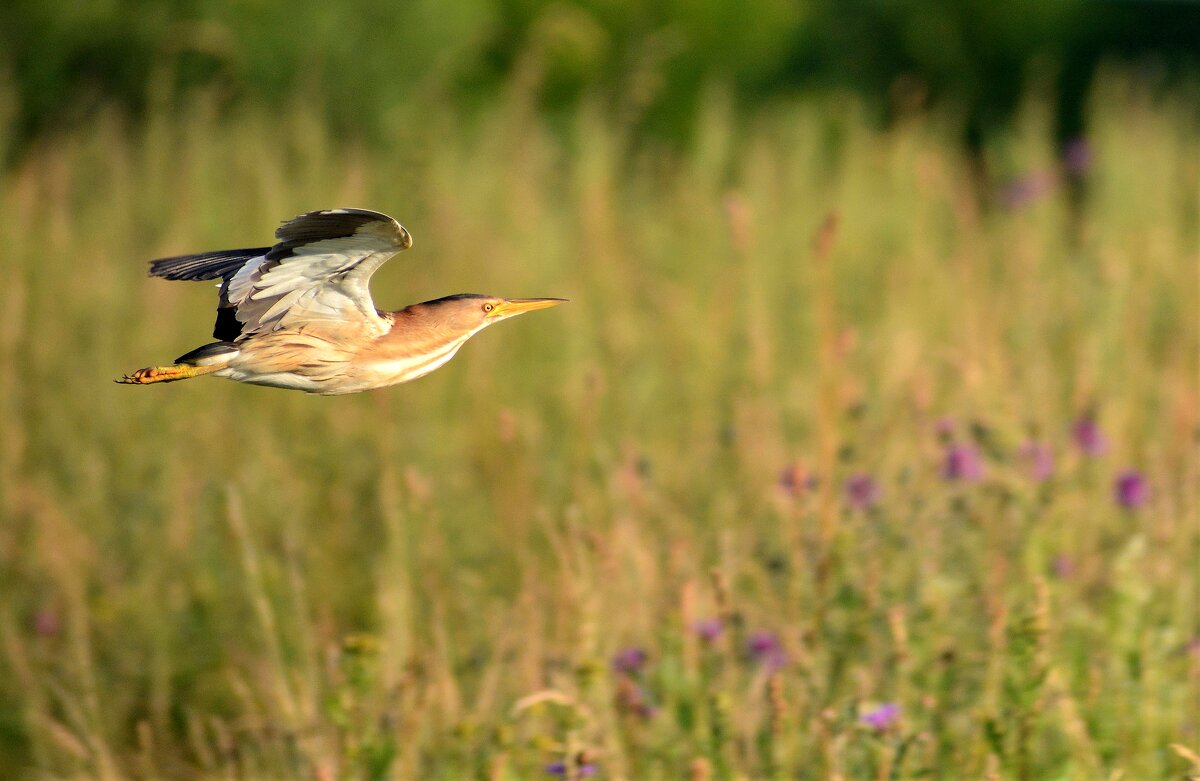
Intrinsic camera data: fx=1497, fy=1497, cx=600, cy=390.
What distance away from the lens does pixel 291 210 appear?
3771 millimetres

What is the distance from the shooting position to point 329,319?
4.21ft

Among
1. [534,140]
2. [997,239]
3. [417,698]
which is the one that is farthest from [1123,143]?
[417,698]

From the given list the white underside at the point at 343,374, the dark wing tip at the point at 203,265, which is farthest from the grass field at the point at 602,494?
the white underside at the point at 343,374

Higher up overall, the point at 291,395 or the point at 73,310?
the point at 73,310

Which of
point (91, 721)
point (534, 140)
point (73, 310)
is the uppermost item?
point (534, 140)

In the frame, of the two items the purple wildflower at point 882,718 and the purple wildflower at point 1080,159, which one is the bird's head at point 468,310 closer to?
the purple wildflower at point 882,718

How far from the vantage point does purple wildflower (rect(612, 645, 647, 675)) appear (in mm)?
2467

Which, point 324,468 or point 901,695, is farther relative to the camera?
point 324,468

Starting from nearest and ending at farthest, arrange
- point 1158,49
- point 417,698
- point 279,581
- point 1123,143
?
point 417,698 → point 279,581 → point 1123,143 → point 1158,49

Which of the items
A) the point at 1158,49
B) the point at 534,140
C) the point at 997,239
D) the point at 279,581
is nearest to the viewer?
the point at 279,581

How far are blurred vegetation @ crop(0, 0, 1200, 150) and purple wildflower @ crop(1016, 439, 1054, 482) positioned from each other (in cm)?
192

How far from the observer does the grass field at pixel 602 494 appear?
234 cm

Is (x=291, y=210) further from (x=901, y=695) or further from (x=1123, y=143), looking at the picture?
→ (x=1123, y=143)

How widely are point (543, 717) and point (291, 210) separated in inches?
72.5
